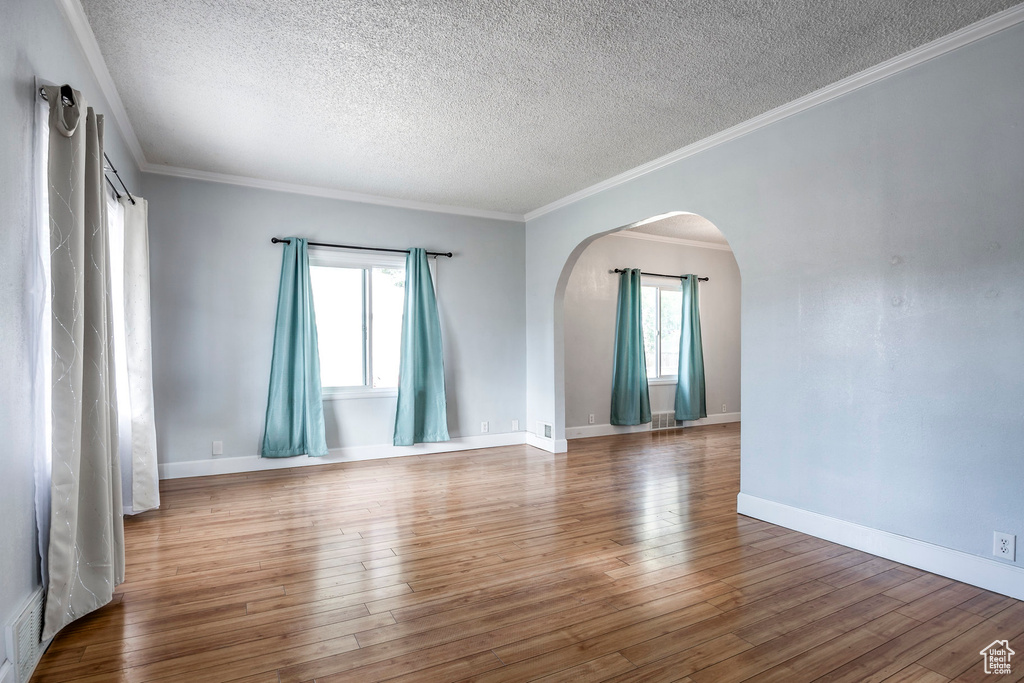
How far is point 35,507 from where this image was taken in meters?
2.03

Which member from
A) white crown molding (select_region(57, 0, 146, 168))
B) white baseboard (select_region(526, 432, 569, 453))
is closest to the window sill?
white baseboard (select_region(526, 432, 569, 453))

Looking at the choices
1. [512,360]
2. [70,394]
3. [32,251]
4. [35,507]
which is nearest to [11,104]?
[32,251]

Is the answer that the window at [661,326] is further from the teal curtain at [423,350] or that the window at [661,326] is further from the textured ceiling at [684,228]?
the teal curtain at [423,350]

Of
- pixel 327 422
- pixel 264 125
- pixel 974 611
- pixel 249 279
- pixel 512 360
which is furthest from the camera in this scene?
pixel 512 360

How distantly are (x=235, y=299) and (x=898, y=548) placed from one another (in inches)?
209

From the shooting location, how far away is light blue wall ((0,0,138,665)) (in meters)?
1.75

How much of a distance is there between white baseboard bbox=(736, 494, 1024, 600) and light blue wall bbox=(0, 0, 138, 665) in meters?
3.81

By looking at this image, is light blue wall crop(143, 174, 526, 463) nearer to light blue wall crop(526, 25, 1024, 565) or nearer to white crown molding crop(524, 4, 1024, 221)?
white crown molding crop(524, 4, 1024, 221)

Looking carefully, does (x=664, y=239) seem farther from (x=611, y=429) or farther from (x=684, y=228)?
(x=611, y=429)

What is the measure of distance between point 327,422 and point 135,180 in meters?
2.64

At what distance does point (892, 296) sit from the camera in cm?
294

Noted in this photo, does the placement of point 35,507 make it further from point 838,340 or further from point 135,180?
point 838,340

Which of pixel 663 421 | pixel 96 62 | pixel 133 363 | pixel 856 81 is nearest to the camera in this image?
pixel 96 62

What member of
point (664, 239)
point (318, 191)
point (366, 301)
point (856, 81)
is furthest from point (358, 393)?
point (856, 81)
